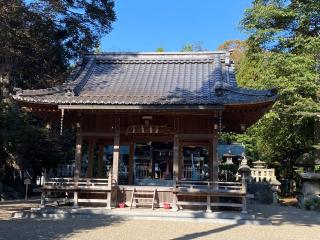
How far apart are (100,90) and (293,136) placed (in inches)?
542

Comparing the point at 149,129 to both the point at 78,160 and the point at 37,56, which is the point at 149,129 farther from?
the point at 37,56

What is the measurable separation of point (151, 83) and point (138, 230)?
6.26m

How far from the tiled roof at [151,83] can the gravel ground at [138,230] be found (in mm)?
3605

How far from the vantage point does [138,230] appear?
946 centimetres

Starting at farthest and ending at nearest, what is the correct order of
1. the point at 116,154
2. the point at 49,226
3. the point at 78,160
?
1. the point at 78,160
2. the point at 116,154
3. the point at 49,226

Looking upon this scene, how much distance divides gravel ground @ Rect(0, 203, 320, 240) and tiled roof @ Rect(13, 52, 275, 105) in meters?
3.61

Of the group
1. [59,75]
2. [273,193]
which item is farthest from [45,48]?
[273,193]

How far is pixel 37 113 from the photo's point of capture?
14.3 meters

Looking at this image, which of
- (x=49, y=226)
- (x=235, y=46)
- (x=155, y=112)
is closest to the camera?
(x=49, y=226)

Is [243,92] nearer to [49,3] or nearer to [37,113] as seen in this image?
[37,113]

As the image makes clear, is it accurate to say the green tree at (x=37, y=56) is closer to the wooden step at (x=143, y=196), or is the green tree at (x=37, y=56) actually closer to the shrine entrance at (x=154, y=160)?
the shrine entrance at (x=154, y=160)

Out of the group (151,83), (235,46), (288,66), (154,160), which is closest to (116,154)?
(151,83)

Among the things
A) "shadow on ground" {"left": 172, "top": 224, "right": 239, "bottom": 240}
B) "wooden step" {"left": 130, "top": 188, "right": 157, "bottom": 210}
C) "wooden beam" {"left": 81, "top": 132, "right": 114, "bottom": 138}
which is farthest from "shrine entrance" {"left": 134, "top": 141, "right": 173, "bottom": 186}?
"shadow on ground" {"left": 172, "top": 224, "right": 239, "bottom": 240}

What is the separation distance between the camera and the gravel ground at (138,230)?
28.1 feet
